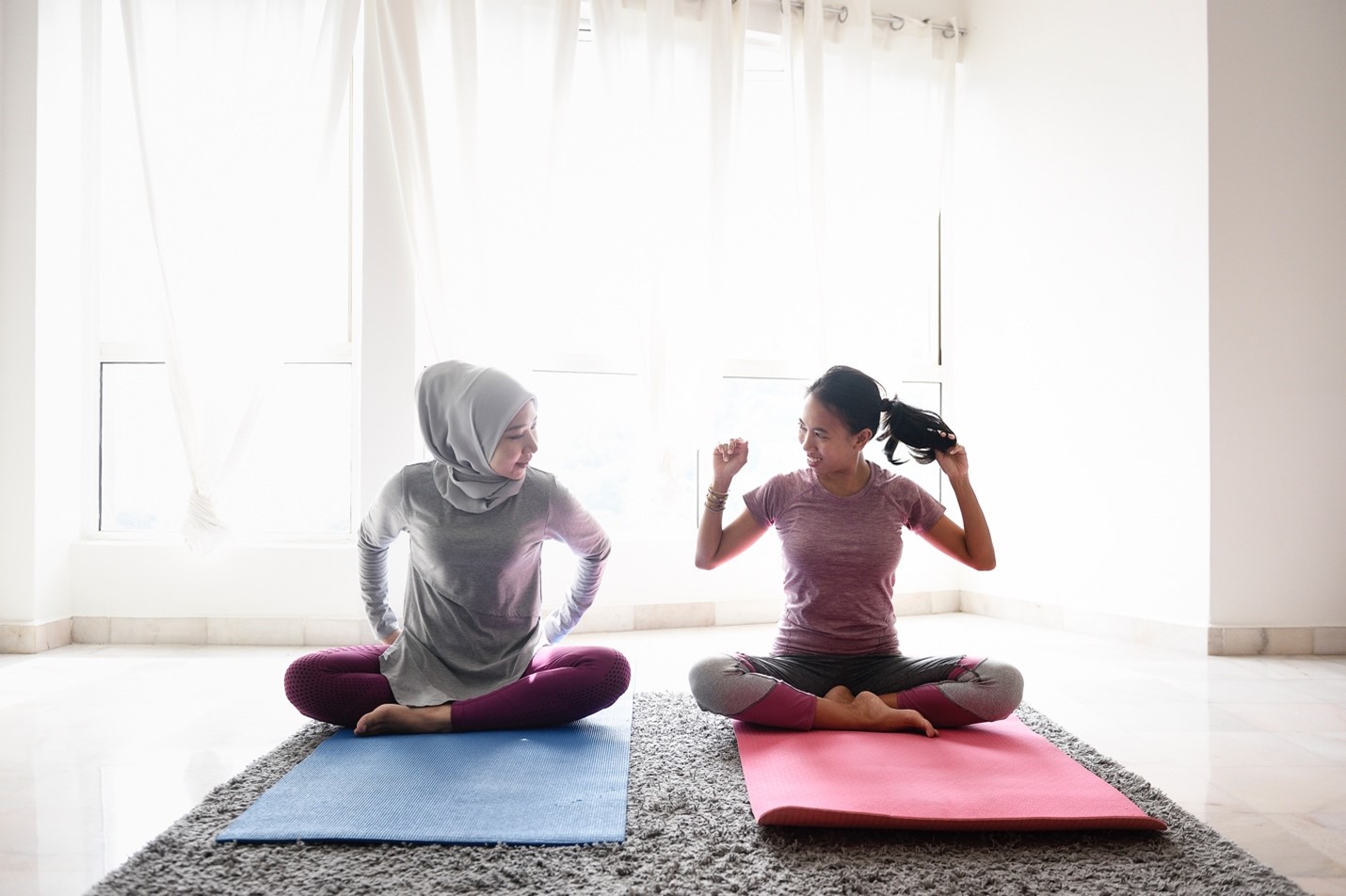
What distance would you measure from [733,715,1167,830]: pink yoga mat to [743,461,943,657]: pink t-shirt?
0.84ft

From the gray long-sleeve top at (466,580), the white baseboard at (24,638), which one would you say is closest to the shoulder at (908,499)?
the gray long-sleeve top at (466,580)

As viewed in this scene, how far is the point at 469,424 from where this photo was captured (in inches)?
87.2

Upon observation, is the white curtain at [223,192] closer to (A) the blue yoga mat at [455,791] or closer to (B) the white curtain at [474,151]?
(B) the white curtain at [474,151]

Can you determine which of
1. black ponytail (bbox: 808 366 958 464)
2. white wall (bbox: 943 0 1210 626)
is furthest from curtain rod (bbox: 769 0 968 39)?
black ponytail (bbox: 808 366 958 464)

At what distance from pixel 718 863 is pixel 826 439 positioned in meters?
1.14

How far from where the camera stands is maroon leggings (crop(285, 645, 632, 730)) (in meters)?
2.19

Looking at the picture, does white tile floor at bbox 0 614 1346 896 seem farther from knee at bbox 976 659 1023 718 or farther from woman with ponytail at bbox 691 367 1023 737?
woman with ponytail at bbox 691 367 1023 737

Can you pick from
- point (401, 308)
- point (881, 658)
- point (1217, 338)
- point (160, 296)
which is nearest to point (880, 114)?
point (1217, 338)

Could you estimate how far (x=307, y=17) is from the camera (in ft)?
11.3

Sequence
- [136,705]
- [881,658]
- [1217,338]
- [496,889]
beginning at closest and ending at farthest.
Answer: [496,889]
[881,658]
[136,705]
[1217,338]

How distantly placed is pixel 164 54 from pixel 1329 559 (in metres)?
4.78

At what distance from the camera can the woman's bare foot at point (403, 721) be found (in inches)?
85.0

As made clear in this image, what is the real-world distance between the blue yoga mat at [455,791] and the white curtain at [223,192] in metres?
1.71

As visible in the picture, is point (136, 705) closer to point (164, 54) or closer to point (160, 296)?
point (160, 296)
